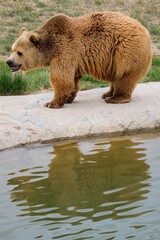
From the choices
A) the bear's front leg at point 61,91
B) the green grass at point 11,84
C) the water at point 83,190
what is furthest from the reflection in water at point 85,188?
the green grass at point 11,84

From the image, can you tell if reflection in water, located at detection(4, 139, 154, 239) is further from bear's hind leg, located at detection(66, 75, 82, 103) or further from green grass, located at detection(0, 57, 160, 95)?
green grass, located at detection(0, 57, 160, 95)

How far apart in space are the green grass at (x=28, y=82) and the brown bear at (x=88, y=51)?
1118 millimetres

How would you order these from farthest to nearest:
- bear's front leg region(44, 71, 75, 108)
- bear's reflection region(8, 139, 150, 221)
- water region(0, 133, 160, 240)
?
bear's front leg region(44, 71, 75, 108) → bear's reflection region(8, 139, 150, 221) → water region(0, 133, 160, 240)

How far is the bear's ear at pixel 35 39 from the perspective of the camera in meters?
9.31

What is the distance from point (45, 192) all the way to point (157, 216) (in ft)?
4.19

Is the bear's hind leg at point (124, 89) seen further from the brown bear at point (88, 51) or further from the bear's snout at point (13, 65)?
the bear's snout at point (13, 65)

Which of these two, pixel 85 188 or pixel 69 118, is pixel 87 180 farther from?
pixel 69 118

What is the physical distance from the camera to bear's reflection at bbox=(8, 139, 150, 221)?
6.32 meters

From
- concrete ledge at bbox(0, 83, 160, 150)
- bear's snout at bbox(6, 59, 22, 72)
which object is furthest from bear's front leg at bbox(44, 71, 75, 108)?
bear's snout at bbox(6, 59, 22, 72)

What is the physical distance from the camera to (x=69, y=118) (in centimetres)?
863

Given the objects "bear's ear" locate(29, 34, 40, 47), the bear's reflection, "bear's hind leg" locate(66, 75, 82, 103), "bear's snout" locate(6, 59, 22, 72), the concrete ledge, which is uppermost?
"bear's ear" locate(29, 34, 40, 47)

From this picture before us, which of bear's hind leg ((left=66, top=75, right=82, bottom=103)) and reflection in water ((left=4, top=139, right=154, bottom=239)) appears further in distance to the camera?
bear's hind leg ((left=66, top=75, right=82, bottom=103))

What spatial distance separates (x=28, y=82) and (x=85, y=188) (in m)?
4.65

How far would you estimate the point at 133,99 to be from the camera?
951 centimetres
